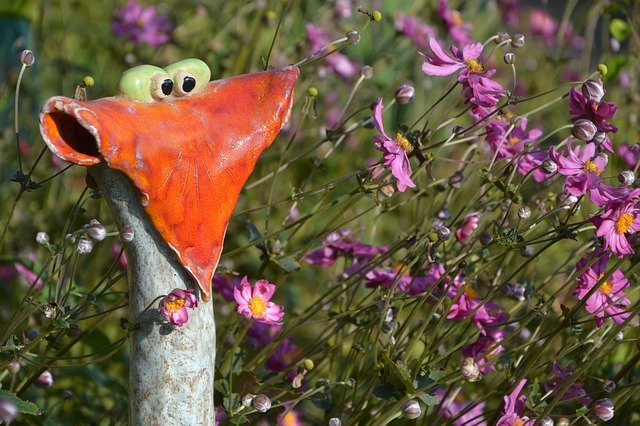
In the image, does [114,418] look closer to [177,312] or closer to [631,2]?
[177,312]

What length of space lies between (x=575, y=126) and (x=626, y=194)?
0.11 meters

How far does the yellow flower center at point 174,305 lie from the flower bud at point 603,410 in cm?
46

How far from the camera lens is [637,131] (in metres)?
2.00

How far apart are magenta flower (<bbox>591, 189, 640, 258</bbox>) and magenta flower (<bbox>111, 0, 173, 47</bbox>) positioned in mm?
1218

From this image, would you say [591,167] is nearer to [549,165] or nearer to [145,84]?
[549,165]

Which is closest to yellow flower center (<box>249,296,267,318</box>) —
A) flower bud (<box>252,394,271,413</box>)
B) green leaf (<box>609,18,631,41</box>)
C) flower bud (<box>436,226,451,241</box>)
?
flower bud (<box>252,394,271,413</box>)

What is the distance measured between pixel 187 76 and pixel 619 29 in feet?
3.43

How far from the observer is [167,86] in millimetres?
1017

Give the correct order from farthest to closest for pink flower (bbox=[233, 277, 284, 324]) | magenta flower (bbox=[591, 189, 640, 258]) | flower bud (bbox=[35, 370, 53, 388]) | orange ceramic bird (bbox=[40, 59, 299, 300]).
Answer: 1. flower bud (bbox=[35, 370, 53, 388])
2. pink flower (bbox=[233, 277, 284, 324])
3. magenta flower (bbox=[591, 189, 640, 258])
4. orange ceramic bird (bbox=[40, 59, 299, 300])

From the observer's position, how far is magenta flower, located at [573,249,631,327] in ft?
3.80

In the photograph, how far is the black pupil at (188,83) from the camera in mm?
1025

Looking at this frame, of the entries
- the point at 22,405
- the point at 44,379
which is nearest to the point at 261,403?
the point at 22,405

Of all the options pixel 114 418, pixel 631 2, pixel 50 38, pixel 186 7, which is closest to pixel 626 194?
pixel 114 418

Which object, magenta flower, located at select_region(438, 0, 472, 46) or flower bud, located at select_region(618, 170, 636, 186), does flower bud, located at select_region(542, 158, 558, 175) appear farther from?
magenta flower, located at select_region(438, 0, 472, 46)
